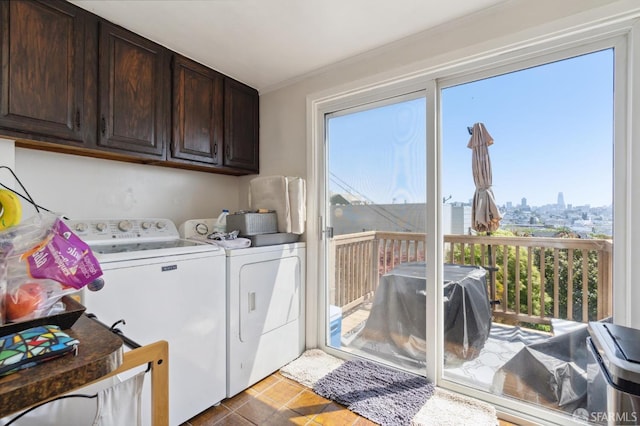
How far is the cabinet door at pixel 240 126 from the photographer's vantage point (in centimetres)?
243

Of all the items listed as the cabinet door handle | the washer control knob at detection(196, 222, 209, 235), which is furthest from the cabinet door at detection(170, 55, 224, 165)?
the cabinet door handle

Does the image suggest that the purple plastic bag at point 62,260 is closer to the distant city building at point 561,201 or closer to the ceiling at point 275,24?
the ceiling at point 275,24

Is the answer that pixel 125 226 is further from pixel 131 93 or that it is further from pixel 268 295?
pixel 268 295

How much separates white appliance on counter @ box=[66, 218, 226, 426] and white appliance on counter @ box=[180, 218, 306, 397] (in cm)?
7

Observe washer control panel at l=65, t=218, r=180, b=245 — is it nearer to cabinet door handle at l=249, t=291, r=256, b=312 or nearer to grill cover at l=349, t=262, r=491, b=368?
cabinet door handle at l=249, t=291, r=256, b=312

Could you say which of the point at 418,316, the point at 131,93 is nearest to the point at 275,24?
the point at 131,93

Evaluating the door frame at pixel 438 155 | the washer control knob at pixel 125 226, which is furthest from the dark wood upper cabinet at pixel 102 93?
the door frame at pixel 438 155

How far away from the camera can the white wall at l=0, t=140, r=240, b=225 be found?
1.70 m

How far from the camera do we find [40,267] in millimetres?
675

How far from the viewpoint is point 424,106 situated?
2.00 m

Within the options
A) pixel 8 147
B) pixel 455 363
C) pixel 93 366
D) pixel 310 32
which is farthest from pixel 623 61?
pixel 8 147

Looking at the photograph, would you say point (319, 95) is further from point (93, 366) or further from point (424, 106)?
point (93, 366)

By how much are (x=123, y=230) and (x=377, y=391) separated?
6.53 ft

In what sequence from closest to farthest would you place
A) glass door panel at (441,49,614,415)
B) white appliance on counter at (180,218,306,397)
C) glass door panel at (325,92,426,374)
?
glass door panel at (441,49,614,415) → white appliance on counter at (180,218,306,397) → glass door panel at (325,92,426,374)
